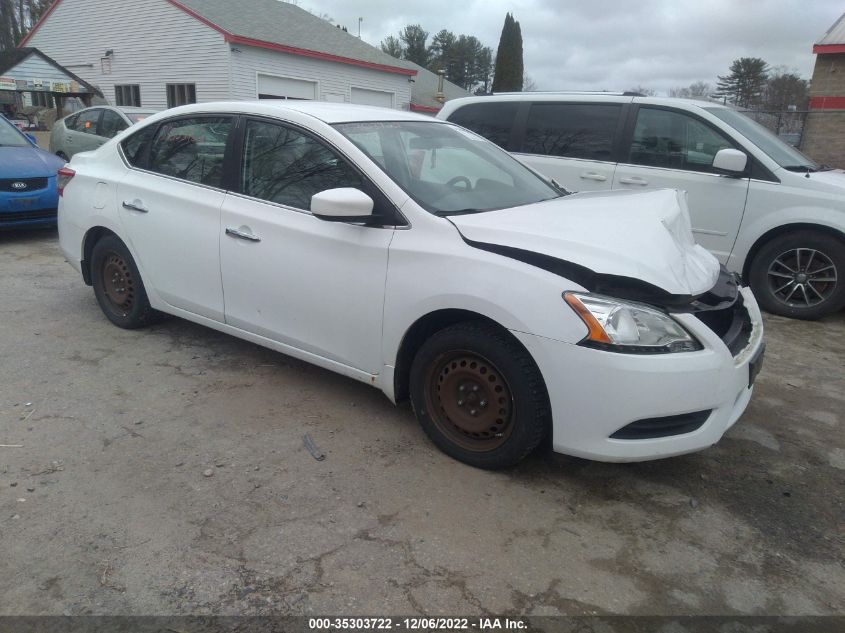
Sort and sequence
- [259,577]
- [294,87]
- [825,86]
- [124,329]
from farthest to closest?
[294,87] → [825,86] → [124,329] → [259,577]

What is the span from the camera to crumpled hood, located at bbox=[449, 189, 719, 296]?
9.30 feet

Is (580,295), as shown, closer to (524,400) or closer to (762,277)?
(524,400)

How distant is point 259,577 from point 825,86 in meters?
19.6

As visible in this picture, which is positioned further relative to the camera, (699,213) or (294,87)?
(294,87)

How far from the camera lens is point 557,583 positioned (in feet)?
8.02

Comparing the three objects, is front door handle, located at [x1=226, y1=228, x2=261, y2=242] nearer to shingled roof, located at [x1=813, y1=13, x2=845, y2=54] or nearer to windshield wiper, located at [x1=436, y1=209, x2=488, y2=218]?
windshield wiper, located at [x1=436, y1=209, x2=488, y2=218]

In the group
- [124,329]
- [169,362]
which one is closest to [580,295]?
[169,362]

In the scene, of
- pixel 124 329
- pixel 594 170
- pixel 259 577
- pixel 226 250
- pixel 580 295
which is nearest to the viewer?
pixel 259 577

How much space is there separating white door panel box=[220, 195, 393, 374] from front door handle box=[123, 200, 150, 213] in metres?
0.84

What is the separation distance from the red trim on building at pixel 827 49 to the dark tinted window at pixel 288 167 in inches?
692

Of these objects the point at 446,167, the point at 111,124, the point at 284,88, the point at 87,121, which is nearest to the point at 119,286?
the point at 446,167

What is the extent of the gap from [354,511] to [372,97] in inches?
985

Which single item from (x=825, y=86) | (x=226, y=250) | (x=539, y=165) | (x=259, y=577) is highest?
(x=825, y=86)

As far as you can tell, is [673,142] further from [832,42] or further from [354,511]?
[832,42]
